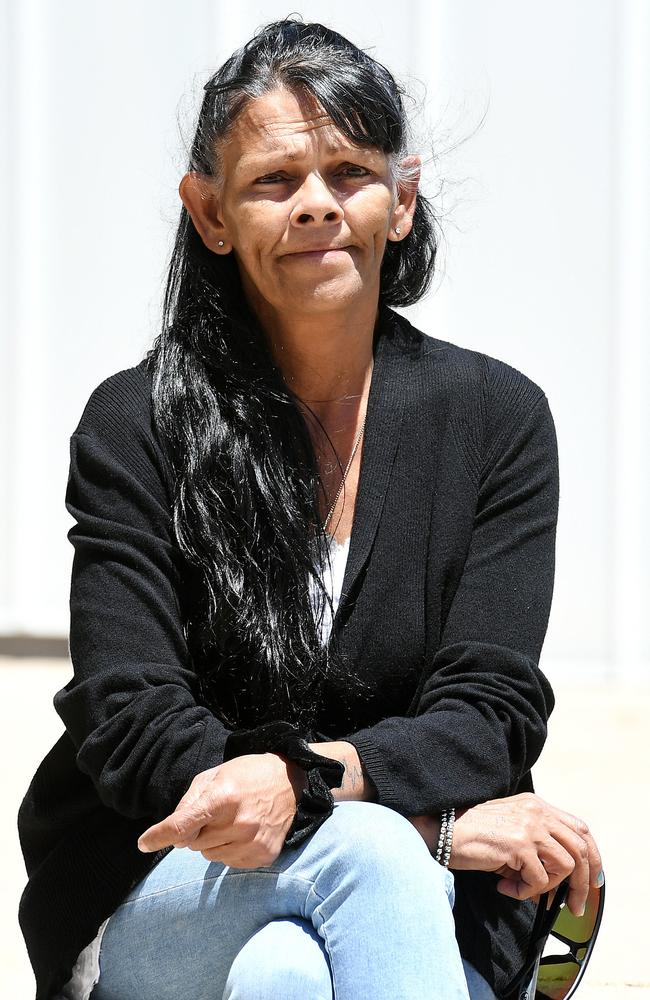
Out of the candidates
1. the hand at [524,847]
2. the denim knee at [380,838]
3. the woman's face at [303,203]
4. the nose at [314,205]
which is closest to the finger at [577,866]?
the hand at [524,847]

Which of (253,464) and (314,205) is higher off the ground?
(314,205)

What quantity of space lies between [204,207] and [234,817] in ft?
3.54

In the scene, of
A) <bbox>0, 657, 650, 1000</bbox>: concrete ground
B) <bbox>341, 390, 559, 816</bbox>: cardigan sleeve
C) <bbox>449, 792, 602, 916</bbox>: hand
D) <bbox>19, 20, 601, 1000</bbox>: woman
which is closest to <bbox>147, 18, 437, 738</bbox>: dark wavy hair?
<bbox>19, 20, 601, 1000</bbox>: woman

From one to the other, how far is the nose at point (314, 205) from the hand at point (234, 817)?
0.87m

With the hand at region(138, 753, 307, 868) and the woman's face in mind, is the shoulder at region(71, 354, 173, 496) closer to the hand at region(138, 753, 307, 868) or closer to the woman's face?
the woman's face

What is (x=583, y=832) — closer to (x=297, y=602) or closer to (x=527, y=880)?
(x=527, y=880)

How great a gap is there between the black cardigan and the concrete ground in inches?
39.6

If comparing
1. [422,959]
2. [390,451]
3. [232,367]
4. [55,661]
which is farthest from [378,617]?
[55,661]

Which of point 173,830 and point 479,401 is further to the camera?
point 479,401

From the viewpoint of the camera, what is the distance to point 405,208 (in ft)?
8.21

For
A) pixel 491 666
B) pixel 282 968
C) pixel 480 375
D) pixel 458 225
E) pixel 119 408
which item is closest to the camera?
pixel 282 968

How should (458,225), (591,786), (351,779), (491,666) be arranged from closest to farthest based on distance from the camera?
(351,779) → (491,666) → (591,786) → (458,225)

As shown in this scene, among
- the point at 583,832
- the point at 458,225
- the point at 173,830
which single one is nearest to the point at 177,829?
the point at 173,830

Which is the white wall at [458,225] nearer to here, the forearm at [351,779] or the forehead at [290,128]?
the forehead at [290,128]
